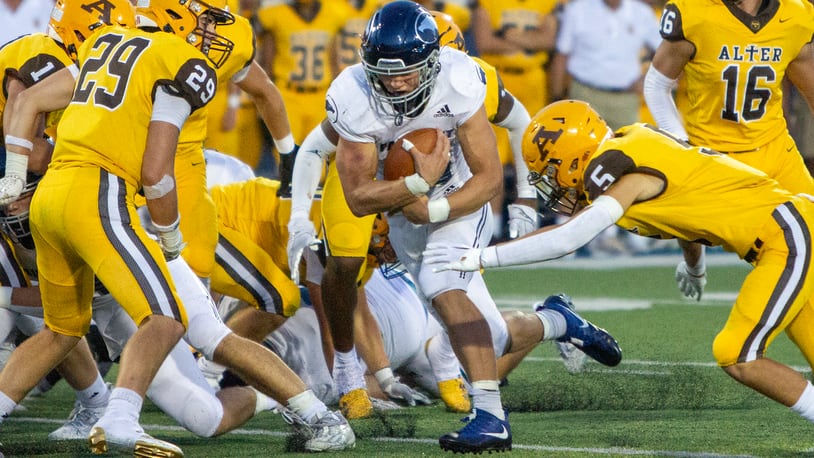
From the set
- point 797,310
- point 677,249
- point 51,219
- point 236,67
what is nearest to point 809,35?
point 797,310

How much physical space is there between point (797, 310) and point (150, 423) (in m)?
2.51

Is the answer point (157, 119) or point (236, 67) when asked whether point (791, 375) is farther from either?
point (236, 67)

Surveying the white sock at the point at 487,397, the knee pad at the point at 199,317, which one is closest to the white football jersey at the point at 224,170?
the knee pad at the point at 199,317

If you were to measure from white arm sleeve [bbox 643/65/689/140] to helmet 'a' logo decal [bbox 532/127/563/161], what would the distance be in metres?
1.61

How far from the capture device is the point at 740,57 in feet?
19.2

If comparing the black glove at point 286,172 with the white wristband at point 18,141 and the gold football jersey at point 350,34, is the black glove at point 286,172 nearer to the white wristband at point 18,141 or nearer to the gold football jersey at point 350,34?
the white wristband at point 18,141

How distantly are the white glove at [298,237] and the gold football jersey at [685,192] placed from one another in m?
1.45

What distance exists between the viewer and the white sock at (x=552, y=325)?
5.61 metres

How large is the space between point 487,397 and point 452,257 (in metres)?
0.47

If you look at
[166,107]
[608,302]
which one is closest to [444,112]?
[166,107]

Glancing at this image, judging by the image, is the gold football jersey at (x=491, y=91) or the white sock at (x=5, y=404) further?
the gold football jersey at (x=491, y=91)

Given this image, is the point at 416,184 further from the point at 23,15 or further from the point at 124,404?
the point at 23,15

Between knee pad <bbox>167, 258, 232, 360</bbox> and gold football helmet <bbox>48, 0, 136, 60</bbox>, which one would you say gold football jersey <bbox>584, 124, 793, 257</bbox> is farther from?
gold football helmet <bbox>48, 0, 136, 60</bbox>

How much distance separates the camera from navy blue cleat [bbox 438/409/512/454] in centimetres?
425
